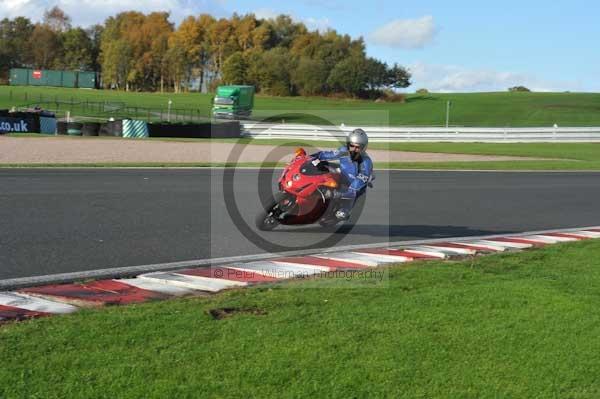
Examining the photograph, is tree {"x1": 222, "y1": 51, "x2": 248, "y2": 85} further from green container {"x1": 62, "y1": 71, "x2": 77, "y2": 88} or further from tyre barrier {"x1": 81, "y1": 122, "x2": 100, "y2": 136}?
tyre barrier {"x1": 81, "y1": 122, "x2": 100, "y2": 136}

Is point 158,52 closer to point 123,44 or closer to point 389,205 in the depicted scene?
point 123,44

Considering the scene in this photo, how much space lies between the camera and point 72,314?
207 inches

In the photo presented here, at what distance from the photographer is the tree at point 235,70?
9999 centimetres

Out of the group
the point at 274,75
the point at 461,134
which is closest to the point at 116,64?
the point at 274,75

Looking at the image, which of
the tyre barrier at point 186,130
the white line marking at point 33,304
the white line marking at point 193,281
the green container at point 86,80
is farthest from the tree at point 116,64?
the white line marking at point 33,304

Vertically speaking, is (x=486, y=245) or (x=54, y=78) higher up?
→ (x=54, y=78)

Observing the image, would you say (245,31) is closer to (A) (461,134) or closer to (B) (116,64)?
→ (B) (116,64)

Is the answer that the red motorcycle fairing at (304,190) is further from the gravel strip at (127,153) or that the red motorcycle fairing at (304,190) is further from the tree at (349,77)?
the tree at (349,77)

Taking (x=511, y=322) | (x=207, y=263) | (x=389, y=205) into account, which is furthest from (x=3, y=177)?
(x=511, y=322)

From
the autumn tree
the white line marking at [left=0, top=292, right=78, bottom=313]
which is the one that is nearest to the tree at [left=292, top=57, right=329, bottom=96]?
the autumn tree

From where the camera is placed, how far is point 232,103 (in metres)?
64.7

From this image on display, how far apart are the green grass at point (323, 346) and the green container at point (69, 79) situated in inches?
3984

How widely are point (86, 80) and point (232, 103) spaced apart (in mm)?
47084

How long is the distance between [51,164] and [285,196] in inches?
512
